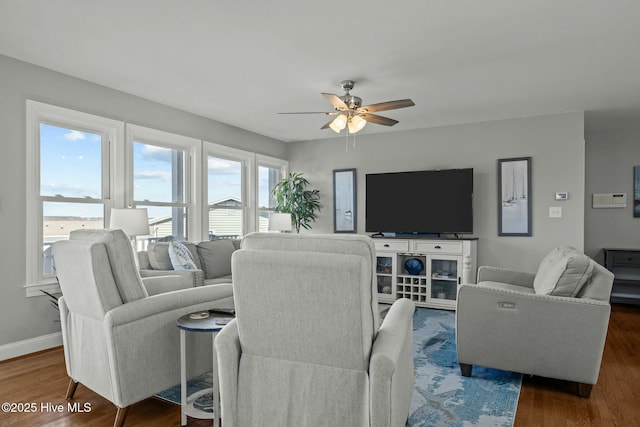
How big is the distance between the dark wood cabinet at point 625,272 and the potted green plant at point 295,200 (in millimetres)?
4194

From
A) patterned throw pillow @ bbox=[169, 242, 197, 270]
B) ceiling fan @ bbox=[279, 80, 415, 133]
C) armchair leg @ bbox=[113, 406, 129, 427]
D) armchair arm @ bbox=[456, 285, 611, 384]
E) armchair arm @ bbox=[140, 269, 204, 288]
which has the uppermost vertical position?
ceiling fan @ bbox=[279, 80, 415, 133]

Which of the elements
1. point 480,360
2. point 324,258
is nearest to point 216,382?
point 324,258

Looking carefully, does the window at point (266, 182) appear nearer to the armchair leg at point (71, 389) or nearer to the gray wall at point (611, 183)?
the armchair leg at point (71, 389)

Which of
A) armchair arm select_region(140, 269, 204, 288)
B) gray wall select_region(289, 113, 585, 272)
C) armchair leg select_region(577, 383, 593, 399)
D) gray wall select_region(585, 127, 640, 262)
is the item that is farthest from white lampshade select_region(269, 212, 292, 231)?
gray wall select_region(585, 127, 640, 262)

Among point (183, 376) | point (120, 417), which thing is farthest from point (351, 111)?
point (120, 417)

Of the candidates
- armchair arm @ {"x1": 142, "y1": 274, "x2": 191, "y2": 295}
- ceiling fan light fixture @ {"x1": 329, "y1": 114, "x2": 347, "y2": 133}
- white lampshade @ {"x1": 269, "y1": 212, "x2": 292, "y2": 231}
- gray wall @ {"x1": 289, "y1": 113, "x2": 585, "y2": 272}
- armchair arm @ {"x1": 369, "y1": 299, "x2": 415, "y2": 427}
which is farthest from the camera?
white lampshade @ {"x1": 269, "y1": 212, "x2": 292, "y2": 231}

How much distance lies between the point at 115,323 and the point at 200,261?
93.0 inches

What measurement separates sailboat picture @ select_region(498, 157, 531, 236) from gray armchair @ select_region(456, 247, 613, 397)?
99.1 inches

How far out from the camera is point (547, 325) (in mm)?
2541

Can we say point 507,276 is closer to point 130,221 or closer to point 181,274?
point 181,274

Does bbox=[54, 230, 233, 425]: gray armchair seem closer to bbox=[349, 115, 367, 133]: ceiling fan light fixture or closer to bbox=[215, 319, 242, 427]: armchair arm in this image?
bbox=[215, 319, 242, 427]: armchair arm

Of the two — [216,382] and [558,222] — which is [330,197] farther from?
[216,382]

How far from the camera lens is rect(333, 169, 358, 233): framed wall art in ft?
20.6

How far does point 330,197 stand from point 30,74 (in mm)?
4169
